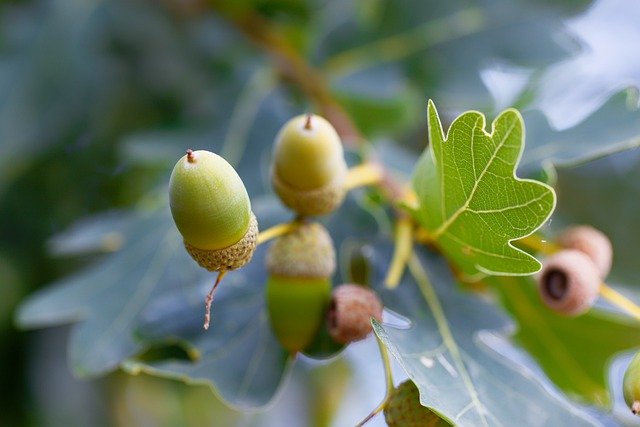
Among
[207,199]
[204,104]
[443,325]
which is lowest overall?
[204,104]

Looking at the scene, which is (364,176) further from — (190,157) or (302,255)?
(190,157)

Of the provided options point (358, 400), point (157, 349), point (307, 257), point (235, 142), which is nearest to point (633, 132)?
point (307, 257)

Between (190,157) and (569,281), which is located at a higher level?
(190,157)

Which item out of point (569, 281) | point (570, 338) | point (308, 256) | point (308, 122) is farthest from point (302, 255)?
point (570, 338)

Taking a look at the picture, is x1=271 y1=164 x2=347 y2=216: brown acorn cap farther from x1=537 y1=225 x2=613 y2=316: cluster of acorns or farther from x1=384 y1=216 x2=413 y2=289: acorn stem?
x1=537 y1=225 x2=613 y2=316: cluster of acorns

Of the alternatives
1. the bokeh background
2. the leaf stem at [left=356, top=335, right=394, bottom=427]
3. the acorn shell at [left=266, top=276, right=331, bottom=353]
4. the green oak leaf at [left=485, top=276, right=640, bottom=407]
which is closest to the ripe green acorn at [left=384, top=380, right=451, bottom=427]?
the leaf stem at [left=356, top=335, right=394, bottom=427]

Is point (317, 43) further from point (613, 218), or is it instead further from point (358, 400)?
point (358, 400)

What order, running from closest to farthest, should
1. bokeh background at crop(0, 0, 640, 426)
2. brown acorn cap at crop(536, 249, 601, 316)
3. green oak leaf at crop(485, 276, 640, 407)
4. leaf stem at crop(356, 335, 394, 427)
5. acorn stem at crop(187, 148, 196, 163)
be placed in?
acorn stem at crop(187, 148, 196, 163) → leaf stem at crop(356, 335, 394, 427) → brown acorn cap at crop(536, 249, 601, 316) → green oak leaf at crop(485, 276, 640, 407) → bokeh background at crop(0, 0, 640, 426)
